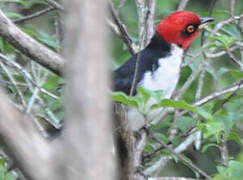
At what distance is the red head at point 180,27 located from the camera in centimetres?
474

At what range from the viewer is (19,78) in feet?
15.6

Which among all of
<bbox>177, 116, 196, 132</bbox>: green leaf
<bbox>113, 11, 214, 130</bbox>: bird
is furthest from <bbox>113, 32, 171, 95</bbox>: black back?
<bbox>177, 116, 196, 132</bbox>: green leaf

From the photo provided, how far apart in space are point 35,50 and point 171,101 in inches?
31.3

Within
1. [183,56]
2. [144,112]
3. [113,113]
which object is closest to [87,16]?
[113,113]

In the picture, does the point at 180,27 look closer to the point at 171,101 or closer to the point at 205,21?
the point at 205,21

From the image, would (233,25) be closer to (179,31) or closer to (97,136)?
(179,31)

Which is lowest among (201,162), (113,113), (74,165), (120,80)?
(201,162)

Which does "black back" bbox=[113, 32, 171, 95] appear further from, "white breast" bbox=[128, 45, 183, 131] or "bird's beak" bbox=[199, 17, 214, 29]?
"bird's beak" bbox=[199, 17, 214, 29]

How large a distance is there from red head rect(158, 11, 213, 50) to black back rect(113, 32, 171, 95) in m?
0.14

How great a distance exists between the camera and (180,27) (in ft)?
15.7

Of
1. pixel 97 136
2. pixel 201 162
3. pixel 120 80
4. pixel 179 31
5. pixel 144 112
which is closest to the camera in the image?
pixel 97 136

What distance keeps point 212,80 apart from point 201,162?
1.22m

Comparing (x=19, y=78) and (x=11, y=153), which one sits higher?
(x=11, y=153)

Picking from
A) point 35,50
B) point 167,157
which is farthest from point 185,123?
point 35,50
